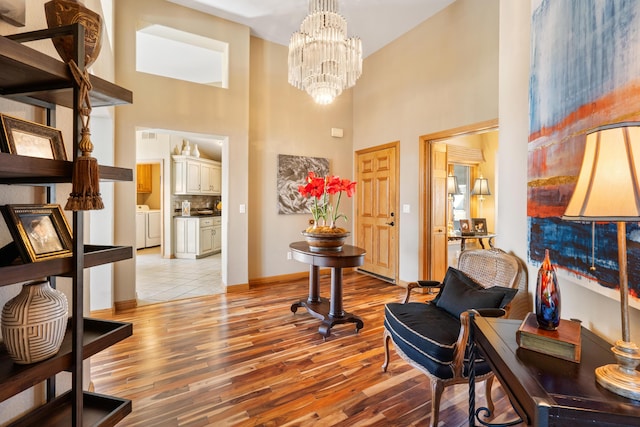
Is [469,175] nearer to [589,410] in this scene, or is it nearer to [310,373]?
[310,373]

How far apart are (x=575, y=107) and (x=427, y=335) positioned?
134 centimetres

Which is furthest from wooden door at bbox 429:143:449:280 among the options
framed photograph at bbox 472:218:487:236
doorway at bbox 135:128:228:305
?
doorway at bbox 135:128:228:305

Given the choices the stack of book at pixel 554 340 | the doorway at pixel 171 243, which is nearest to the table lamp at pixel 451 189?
the doorway at pixel 171 243

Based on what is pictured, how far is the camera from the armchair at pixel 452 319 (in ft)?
5.19

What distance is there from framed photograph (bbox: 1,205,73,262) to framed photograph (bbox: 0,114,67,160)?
0.61ft

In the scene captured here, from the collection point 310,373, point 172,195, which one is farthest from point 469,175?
point 172,195

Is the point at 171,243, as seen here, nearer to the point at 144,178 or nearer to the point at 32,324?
the point at 144,178

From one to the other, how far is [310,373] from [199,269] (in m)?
4.03

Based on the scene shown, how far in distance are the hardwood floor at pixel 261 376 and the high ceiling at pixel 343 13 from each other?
3731 mm

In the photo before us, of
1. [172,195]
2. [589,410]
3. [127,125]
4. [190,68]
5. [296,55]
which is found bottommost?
[589,410]

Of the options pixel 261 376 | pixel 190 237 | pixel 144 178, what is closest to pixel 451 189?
pixel 261 376

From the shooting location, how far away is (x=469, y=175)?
6.07 metres

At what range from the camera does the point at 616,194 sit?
74cm

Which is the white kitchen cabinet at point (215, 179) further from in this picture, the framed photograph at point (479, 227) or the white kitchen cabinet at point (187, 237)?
the framed photograph at point (479, 227)
